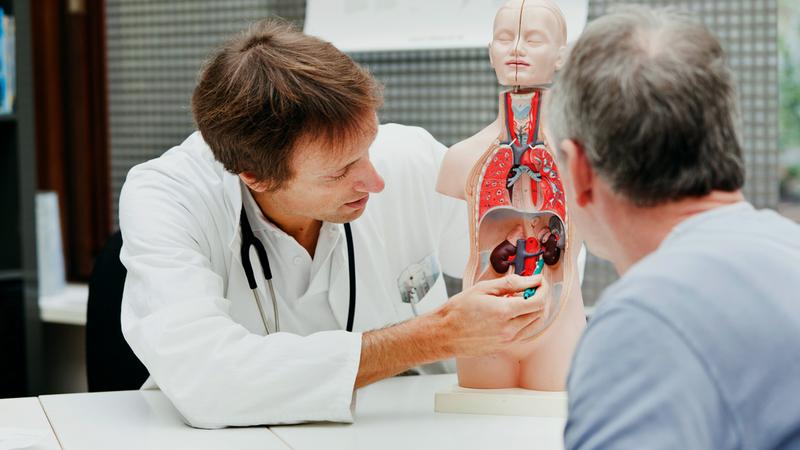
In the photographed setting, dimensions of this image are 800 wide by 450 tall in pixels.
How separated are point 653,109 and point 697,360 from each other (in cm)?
29

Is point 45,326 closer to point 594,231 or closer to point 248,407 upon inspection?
point 248,407

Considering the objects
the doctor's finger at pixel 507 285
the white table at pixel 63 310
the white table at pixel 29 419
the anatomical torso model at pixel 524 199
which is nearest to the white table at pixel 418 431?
the anatomical torso model at pixel 524 199

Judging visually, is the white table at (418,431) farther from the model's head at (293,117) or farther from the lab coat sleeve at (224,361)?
the model's head at (293,117)

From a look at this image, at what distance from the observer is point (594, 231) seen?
1223 millimetres

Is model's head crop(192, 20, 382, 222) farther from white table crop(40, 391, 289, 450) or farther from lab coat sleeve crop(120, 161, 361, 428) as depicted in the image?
white table crop(40, 391, 289, 450)

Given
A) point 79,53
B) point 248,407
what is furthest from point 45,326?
point 248,407

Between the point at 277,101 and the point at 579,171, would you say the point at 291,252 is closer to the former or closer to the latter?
the point at 277,101

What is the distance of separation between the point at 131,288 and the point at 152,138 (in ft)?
7.48

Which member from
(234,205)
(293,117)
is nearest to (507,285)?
(293,117)

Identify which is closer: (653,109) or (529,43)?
(653,109)

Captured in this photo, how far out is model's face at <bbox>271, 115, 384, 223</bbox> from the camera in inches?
80.6

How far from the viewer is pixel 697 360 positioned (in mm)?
941

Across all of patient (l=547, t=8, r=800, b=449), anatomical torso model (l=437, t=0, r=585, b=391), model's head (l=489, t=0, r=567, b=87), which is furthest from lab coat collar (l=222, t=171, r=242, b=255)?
patient (l=547, t=8, r=800, b=449)

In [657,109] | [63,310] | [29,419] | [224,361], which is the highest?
[657,109]
